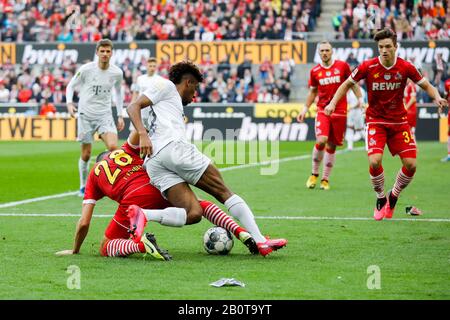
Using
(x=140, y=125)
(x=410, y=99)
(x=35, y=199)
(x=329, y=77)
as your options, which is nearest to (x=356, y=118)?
(x=410, y=99)

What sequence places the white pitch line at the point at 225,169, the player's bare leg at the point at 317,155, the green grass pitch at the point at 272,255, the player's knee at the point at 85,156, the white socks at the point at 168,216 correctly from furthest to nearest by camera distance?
the player's bare leg at the point at 317,155, the player's knee at the point at 85,156, the white pitch line at the point at 225,169, the white socks at the point at 168,216, the green grass pitch at the point at 272,255

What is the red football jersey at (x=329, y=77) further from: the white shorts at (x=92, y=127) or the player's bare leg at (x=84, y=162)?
the player's bare leg at (x=84, y=162)

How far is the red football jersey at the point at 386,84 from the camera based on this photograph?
12.3 meters

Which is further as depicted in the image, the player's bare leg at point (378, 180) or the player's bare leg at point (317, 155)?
the player's bare leg at point (317, 155)

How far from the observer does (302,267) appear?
Answer: 8414 millimetres

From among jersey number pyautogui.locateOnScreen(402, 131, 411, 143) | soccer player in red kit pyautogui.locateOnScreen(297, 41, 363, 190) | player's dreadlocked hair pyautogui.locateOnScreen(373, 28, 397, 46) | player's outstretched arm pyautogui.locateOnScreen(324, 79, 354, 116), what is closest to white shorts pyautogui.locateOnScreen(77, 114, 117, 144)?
soccer player in red kit pyautogui.locateOnScreen(297, 41, 363, 190)

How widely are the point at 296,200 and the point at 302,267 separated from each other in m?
6.55

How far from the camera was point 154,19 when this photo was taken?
136 feet

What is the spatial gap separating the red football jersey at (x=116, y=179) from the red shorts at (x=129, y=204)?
6cm

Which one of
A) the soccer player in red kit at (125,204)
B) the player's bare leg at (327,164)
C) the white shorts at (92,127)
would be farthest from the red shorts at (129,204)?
the player's bare leg at (327,164)

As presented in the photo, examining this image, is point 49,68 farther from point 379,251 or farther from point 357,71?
point 379,251

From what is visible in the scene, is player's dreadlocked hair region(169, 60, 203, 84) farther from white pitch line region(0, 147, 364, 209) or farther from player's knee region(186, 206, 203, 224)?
white pitch line region(0, 147, 364, 209)

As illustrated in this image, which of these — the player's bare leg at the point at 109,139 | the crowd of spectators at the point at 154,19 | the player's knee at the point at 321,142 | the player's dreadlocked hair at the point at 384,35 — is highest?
the crowd of spectators at the point at 154,19

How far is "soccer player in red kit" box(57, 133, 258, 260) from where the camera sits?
902cm
